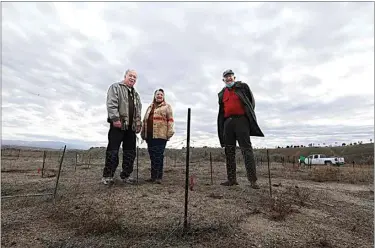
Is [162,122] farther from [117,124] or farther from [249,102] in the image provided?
[249,102]

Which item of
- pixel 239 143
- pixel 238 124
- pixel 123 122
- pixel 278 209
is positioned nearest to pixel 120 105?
pixel 123 122

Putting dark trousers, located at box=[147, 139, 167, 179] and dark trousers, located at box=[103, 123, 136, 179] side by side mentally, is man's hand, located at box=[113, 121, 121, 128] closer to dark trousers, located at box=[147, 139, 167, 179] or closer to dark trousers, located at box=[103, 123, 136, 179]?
dark trousers, located at box=[103, 123, 136, 179]

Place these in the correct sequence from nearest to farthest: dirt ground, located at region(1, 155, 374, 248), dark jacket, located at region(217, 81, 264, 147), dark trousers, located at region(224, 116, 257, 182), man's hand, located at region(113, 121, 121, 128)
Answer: dirt ground, located at region(1, 155, 374, 248) → man's hand, located at region(113, 121, 121, 128) → dark trousers, located at region(224, 116, 257, 182) → dark jacket, located at region(217, 81, 264, 147)

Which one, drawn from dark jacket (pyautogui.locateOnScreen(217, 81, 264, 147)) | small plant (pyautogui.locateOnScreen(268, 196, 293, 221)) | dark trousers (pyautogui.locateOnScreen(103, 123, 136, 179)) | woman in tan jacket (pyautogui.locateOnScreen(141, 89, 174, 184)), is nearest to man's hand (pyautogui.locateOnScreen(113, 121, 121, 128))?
dark trousers (pyautogui.locateOnScreen(103, 123, 136, 179))

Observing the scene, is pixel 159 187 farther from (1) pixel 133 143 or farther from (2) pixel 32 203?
(2) pixel 32 203

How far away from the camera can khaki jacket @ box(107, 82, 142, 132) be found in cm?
438

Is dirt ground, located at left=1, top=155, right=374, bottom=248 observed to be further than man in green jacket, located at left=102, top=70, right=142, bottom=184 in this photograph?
No

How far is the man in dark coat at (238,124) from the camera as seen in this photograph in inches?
190

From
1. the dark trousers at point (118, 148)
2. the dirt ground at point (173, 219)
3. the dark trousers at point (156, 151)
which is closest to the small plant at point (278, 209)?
the dirt ground at point (173, 219)

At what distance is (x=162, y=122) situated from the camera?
4.88 metres

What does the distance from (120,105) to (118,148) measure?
0.74 metres

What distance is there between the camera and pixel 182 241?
2484 mm

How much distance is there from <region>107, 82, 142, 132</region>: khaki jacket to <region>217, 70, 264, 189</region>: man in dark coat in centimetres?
174

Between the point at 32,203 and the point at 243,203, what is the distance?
2944 mm
